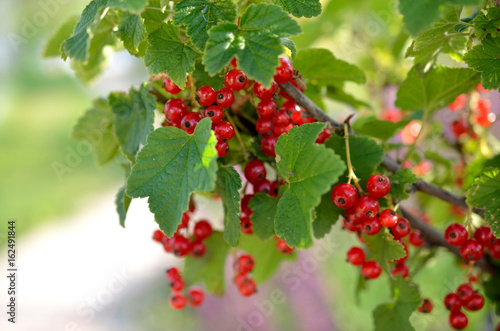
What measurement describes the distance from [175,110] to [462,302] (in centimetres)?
71

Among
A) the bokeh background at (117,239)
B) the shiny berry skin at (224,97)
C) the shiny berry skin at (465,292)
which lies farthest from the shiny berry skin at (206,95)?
the shiny berry skin at (465,292)

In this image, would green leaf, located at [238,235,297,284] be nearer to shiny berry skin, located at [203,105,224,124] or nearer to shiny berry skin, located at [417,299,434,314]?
shiny berry skin, located at [417,299,434,314]

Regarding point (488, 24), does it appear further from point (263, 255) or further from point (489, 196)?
point (263, 255)

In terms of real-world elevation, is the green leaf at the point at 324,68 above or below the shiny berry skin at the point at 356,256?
above

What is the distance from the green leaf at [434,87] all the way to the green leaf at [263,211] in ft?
1.36

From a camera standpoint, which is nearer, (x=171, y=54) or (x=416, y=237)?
(x=171, y=54)

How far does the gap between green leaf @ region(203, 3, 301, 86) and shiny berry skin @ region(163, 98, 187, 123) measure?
164mm

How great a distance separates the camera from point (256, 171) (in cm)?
74

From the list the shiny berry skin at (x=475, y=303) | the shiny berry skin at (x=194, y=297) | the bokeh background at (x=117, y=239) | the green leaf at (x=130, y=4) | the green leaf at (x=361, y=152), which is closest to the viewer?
the green leaf at (x=130, y=4)

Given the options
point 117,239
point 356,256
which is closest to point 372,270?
point 356,256

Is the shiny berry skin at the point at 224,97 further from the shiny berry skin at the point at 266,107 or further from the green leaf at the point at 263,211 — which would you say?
the green leaf at the point at 263,211

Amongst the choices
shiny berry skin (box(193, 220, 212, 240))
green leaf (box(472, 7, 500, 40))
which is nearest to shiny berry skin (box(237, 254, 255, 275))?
shiny berry skin (box(193, 220, 212, 240))

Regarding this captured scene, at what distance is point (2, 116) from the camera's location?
216 inches

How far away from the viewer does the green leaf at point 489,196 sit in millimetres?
644
